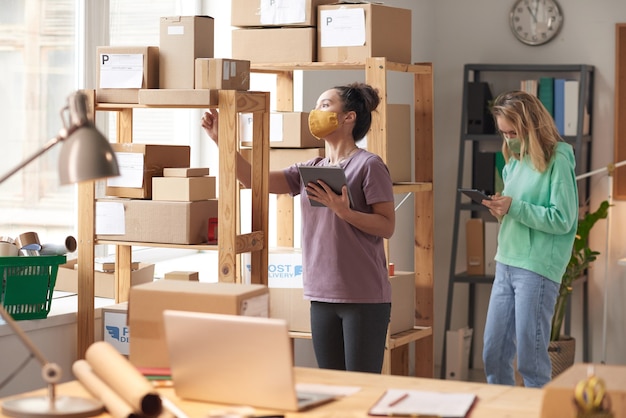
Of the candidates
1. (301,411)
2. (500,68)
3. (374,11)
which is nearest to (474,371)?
(500,68)

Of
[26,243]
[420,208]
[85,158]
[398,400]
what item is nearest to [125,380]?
[85,158]

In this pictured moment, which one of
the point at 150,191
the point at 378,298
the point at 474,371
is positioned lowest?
the point at 474,371

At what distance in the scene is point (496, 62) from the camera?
598cm

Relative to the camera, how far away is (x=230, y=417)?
6.54ft

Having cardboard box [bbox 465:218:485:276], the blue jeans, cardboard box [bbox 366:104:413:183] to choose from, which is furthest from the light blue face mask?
cardboard box [bbox 465:218:485:276]

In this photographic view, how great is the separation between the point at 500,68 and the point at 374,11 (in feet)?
6.18

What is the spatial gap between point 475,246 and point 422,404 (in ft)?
12.4

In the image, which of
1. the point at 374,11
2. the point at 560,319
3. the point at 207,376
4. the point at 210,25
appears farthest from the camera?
the point at 560,319

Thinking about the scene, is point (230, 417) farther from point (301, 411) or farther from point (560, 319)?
point (560, 319)

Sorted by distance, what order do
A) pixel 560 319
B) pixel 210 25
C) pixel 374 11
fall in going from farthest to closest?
pixel 560 319 → pixel 374 11 → pixel 210 25

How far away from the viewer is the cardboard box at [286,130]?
4199 millimetres

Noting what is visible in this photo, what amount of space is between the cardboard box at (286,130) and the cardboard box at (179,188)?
24.2 inches

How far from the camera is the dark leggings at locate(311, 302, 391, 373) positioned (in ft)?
11.0

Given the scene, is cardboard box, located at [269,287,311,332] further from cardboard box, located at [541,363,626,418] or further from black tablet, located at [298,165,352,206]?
cardboard box, located at [541,363,626,418]
